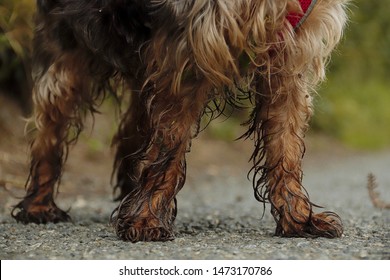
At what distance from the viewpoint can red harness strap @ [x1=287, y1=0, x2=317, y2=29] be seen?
173 inches

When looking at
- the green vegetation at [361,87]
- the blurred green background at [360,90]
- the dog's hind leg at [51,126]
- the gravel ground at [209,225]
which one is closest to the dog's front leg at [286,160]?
the gravel ground at [209,225]

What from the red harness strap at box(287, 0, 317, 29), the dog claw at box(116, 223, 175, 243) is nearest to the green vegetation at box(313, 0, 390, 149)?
the red harness strap at box(287, 0, 317, 29)

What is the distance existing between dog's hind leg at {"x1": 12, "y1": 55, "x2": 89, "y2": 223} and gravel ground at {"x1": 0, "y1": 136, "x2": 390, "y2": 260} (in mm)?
181

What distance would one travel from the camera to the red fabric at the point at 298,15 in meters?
4.39

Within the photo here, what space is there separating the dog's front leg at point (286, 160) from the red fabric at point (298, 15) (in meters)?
0.35

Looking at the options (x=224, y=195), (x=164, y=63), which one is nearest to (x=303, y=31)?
(x=164, y=63)

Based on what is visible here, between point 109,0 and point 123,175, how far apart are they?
5.42ft

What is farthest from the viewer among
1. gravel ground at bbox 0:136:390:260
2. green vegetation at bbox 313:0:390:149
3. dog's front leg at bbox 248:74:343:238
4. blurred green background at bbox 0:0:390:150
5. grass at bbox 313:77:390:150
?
grass at bbox 313:77:390:150

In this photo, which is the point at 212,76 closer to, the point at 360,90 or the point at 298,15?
the point at 298,15

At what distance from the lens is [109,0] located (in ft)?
15.7

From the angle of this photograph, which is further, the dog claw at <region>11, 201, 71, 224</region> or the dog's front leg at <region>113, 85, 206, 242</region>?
the dog claw at <region>11, 201, 71, 224</region>

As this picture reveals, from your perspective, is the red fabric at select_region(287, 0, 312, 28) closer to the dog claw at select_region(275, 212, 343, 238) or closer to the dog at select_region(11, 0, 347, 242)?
the dog at select_region(11, 0, 347, 242)

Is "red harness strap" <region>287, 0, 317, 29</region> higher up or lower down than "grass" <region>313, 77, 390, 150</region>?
lower down

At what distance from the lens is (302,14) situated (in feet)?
14.5
